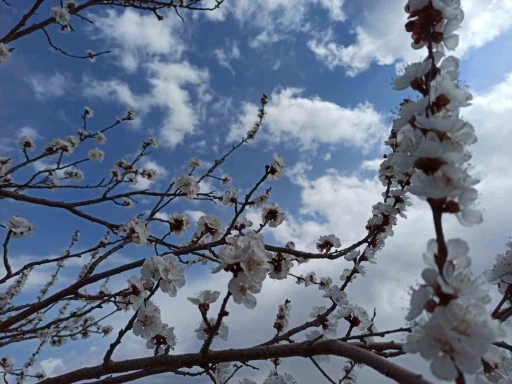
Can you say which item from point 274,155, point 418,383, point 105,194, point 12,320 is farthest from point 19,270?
point 418,383

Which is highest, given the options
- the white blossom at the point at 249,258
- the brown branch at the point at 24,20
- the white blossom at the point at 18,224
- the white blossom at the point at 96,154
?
the white blossom at the point at 96,154


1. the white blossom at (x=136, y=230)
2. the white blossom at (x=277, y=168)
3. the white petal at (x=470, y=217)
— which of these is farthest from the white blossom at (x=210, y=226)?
the white petal at (x=470, y=217)

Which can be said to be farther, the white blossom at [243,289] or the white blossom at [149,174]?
the white blossom at [149,174]

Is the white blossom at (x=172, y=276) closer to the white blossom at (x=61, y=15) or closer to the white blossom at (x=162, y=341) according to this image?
the white blossom at (x=162, y=341)

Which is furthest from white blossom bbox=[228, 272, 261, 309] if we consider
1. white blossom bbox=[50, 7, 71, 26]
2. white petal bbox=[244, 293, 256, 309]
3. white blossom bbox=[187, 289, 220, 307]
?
white blossom bbox=[50, 7, 71, 26]

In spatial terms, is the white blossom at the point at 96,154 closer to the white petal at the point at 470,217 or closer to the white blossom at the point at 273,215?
the white blossom at the point at 273,215

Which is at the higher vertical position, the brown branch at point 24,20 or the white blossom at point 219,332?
the brown branch at point 24,20

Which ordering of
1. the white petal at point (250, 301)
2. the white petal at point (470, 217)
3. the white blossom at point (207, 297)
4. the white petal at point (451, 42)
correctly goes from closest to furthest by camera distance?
the white petal at point (470, 217)
the white petal at point (451, 42)
the white petal at point (250, 301)
the white blossom at point (207, 297)

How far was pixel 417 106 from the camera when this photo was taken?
1268 mm

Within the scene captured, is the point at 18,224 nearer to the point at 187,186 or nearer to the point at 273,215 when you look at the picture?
the point at 187,186

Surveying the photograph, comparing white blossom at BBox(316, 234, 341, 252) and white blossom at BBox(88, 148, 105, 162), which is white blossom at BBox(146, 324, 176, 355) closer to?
white blossom at BBox(316, 234, 341, 252)

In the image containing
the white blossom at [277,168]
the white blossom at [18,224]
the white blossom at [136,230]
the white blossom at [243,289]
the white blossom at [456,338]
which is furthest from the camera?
the white blossom at [18,224]

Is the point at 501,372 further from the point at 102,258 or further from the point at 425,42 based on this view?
the point at 102,258

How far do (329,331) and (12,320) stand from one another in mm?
2136
